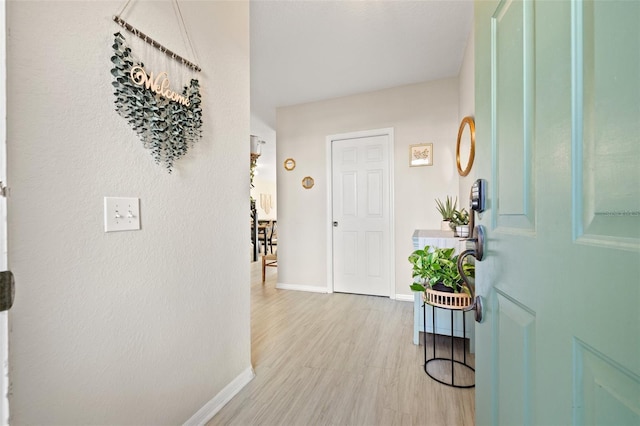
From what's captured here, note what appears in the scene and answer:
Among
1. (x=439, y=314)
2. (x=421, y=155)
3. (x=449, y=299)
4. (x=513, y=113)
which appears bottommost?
(x=439, y=314)

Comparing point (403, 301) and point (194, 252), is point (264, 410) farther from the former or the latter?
point (403, 301)

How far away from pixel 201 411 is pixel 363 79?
3286 millimetres

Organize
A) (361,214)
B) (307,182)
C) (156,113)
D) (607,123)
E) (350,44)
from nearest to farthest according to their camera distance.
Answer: (607,123)
(156,113)
(350,44)
(361,214)
(307,182)

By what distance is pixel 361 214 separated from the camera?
362 cm

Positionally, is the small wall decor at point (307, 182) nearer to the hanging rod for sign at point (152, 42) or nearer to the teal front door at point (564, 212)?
the hanging rod for sign at point (152, 42)

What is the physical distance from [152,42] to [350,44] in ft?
6.09

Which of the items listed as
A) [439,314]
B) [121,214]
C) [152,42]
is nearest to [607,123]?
[121,214]

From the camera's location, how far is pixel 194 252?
4.58 feet

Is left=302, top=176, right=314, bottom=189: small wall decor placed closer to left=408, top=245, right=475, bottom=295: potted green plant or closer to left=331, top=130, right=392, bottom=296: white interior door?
left=331, top=130, right=392, bottom=296: white interior door

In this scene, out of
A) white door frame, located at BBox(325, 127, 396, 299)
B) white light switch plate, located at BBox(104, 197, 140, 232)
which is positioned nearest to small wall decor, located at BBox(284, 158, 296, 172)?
white door frame, located at BBox(325, 127, 396, 299)

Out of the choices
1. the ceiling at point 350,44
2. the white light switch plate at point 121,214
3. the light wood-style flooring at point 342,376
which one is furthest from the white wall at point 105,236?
the ceiling at point 350,44

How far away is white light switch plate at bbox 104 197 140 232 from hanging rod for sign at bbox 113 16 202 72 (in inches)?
26.3

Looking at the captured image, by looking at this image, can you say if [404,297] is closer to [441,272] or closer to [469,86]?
[441,272]

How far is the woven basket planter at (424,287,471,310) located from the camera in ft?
5.71
